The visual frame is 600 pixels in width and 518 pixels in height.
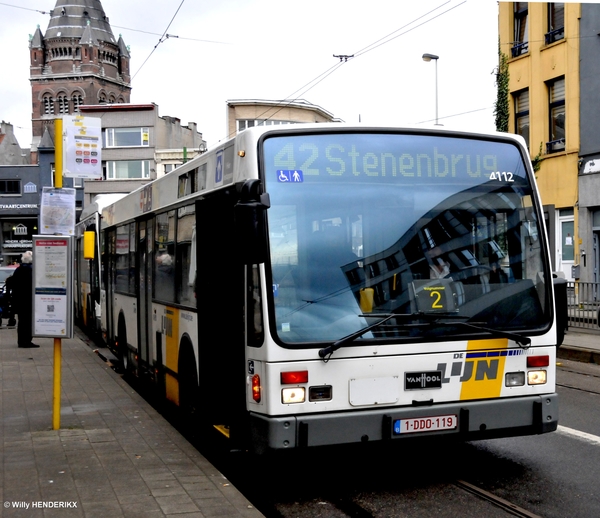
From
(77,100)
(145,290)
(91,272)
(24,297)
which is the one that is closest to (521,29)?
(91,272)

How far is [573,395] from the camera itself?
1057 cm

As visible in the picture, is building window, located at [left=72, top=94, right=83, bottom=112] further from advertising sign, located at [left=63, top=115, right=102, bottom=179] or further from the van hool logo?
the van hool logo

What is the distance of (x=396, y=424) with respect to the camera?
19.9 feet

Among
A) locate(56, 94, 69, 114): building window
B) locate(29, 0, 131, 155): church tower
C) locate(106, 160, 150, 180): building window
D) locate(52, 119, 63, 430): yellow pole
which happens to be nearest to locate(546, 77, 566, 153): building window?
locate(52, 119, 63, 430): yellow pole

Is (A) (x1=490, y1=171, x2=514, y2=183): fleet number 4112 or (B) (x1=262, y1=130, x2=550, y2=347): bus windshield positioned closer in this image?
(B) (x1=262, y1=130, x2=550, y2=347): bus windshield

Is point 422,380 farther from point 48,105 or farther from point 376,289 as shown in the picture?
point 48,105

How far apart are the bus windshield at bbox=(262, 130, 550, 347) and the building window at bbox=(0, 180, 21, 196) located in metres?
75.8

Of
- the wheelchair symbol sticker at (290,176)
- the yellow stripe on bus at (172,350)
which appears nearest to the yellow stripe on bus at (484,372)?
the wheelchair symbol sticker at (290,176)

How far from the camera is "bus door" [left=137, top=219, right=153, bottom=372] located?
10.4m

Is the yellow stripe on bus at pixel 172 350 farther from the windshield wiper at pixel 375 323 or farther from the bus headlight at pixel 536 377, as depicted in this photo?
the bus headlight at pixel 536 377

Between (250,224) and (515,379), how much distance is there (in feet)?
7.97

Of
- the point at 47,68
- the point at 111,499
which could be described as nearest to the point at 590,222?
the point at 111,499

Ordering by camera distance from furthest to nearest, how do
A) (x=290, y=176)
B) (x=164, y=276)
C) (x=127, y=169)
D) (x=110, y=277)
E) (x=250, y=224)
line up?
(x=127, y=169), (x=110, y=277), (x=164, y=276), (x=290, y=176), (x=250, y=224)

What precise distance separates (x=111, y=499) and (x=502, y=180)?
3.80 m
